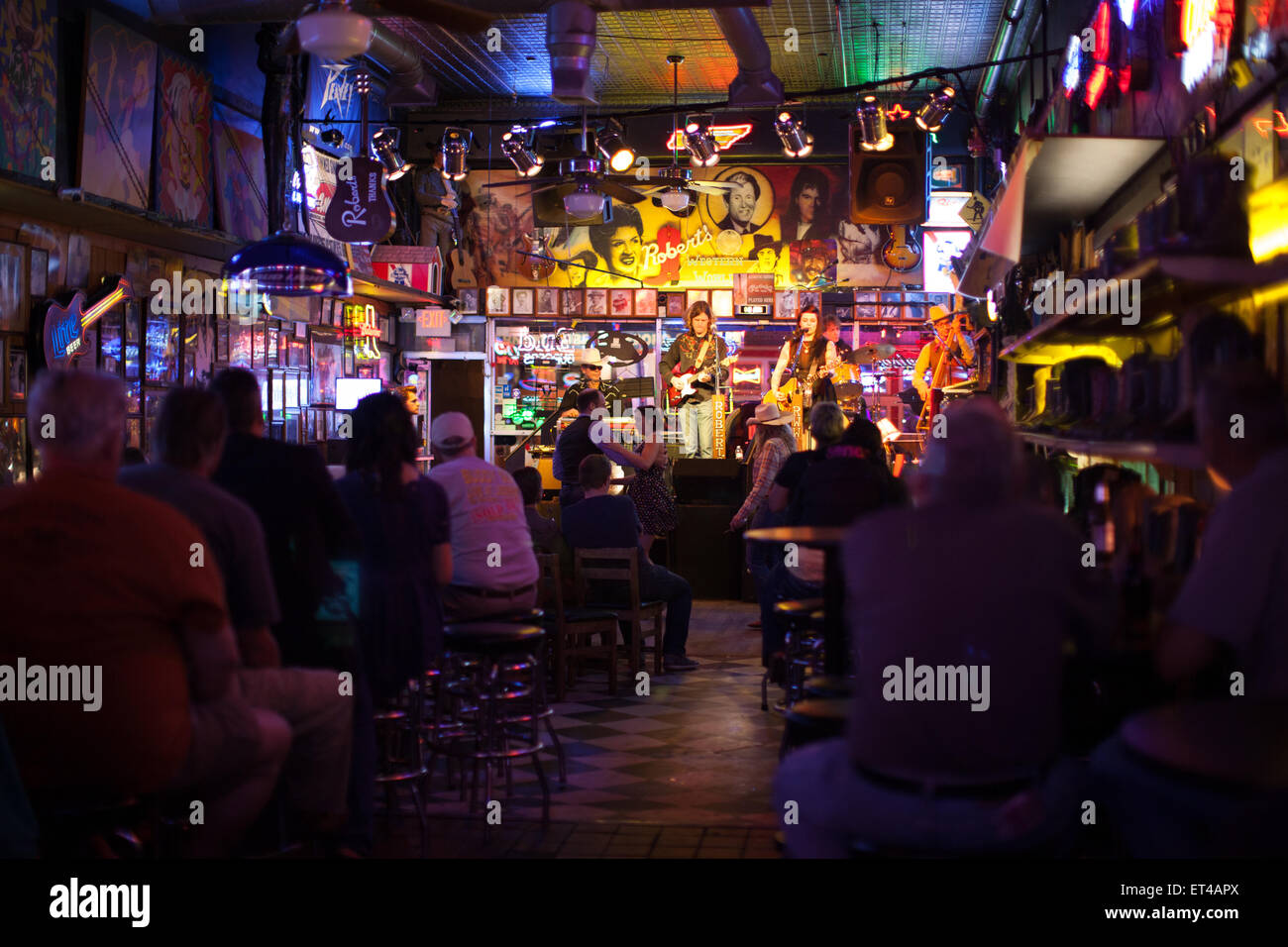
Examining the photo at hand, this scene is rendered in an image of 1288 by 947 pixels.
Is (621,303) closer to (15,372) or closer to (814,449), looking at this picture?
(15,372)

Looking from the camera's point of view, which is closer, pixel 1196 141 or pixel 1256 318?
pixel 1256 318

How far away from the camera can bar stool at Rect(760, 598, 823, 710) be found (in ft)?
17.7

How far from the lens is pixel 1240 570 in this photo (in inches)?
93.6

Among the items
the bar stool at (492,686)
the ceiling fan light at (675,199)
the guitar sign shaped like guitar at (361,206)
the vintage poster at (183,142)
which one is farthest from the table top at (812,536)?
the ceiling fan light at (675,199)

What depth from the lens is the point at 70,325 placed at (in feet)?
23.9

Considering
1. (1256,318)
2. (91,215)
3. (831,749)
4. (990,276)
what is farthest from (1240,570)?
(91,215)

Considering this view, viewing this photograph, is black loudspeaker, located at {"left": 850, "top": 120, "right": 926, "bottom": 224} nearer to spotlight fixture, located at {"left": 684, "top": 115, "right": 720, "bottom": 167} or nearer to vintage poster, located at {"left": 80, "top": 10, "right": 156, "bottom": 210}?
spotlight fixture, located at {"left": 684, "top": 115, "right": 720, "bottom": 167}

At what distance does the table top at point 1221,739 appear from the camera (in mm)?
2318

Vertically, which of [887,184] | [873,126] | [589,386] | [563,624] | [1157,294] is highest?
[873,126]

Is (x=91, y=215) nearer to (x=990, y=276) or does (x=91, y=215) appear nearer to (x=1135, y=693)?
(x=990, y=276)

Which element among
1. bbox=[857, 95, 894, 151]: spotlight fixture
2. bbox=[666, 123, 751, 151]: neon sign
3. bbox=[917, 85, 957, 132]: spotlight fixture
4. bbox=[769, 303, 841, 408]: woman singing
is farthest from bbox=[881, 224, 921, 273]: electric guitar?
bbox=[917, 85, 957, 132]: spotlight fixture

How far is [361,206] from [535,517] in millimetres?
4338

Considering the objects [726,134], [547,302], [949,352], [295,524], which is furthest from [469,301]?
[295,524]

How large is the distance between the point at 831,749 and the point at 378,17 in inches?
381
